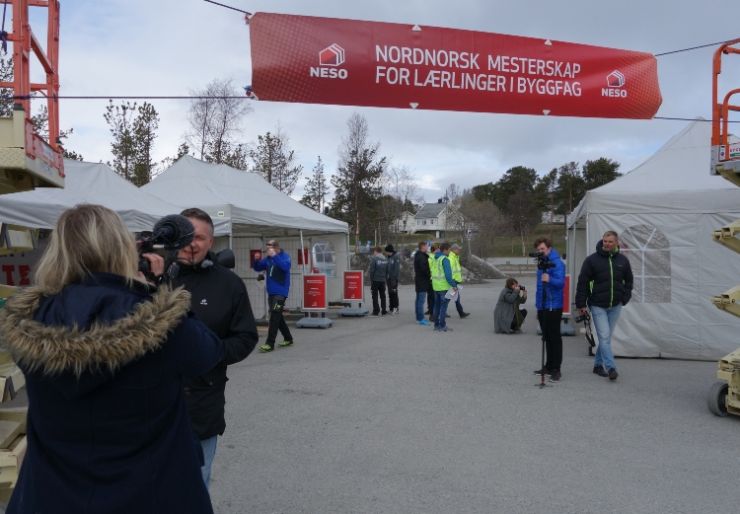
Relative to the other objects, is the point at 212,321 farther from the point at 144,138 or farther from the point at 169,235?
the point at 144,138

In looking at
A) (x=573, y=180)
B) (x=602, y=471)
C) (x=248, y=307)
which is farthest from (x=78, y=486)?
(x=573, y=180)

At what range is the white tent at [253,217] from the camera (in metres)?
11.4

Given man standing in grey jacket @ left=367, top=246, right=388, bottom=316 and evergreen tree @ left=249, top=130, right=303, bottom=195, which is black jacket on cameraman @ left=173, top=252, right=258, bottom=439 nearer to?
man standing in grey jacket @ left=367, top=246, right=388, bottom=316

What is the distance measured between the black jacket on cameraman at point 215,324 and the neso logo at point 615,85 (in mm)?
5856

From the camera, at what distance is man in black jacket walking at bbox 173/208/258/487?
8.70ft

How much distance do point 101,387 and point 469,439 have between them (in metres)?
4.04

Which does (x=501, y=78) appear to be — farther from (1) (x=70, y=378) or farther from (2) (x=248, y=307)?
(1) (x=70, y=378)

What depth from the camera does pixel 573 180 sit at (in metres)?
53.6

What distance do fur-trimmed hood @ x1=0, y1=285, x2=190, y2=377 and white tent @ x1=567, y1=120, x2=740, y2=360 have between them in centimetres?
853

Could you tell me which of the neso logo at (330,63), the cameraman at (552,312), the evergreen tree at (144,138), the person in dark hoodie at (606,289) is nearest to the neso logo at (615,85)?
the person in dark hoodie at (606,289)

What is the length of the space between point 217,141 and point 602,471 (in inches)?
1149

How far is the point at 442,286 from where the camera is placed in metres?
12.3

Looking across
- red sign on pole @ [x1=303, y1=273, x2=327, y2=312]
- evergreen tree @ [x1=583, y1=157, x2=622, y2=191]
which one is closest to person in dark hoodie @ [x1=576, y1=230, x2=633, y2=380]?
red sign on pole @ [x1=303, y1=273, x2=327, y2=312]

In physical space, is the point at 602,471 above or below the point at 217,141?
below
